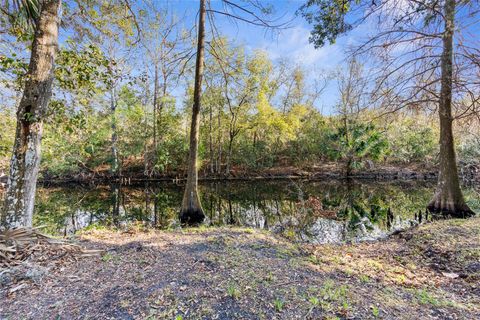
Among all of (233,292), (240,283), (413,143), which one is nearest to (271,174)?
(413,143)

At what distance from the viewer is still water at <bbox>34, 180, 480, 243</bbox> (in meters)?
6.98

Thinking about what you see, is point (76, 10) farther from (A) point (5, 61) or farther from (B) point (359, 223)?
(B) point (359, 223)

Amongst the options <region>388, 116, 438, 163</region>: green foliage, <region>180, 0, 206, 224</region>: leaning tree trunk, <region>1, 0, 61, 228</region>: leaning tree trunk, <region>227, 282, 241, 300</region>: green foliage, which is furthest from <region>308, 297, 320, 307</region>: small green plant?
<region>388, 116, 438, 163</region>: green foliage

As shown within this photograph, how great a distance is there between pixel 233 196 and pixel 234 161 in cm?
948

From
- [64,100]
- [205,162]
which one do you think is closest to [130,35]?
[64,100]

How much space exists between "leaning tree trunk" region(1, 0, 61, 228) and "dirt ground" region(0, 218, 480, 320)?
0.86 meters

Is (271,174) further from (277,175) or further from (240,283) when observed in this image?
(240,283)

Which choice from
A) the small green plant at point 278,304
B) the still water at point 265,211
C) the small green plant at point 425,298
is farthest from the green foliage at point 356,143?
the small green plant at point 278,304

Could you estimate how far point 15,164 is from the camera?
3.41m

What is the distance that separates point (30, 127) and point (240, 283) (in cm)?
350

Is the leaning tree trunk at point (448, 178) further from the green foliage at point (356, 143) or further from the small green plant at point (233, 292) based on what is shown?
the green foliage at point (356, 143)

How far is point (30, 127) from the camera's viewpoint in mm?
3443

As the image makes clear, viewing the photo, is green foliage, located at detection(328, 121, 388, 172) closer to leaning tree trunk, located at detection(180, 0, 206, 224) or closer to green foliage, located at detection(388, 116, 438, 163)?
green foliage, located at detection(388, 116, 438, 163)

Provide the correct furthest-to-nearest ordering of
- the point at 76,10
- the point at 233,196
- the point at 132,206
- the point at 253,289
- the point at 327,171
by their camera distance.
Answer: the point at 327,171
the point at 233,196
the point at 132,206
the point at 76,10
the point at 253,289
